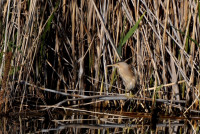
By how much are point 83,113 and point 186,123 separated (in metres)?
1.09

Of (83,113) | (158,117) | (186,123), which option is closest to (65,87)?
(83,113)

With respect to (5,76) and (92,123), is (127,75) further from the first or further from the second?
(5,76)

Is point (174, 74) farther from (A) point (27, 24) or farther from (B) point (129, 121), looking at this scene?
(A) point (27, 24)

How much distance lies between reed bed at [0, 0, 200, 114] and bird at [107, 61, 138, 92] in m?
0.11

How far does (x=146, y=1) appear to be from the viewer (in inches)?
177

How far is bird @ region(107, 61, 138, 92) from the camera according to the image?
449 centimetres

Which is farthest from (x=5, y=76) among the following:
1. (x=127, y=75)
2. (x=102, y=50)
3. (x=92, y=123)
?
(x=127, y=75)

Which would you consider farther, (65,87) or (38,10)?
(65,87)

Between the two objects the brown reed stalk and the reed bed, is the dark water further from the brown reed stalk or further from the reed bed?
the brown reed stalk

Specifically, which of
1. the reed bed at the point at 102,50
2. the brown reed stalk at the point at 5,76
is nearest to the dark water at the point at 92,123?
the reed bed at the point at 102,50

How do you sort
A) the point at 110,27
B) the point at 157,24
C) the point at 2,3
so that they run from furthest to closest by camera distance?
1. the point at 110,27
2. the point at 157,24
3. the point at 2,3

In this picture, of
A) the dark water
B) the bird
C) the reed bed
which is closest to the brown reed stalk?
the reed bed

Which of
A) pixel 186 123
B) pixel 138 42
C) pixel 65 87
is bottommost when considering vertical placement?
pixel 186 123

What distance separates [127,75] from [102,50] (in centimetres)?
37
